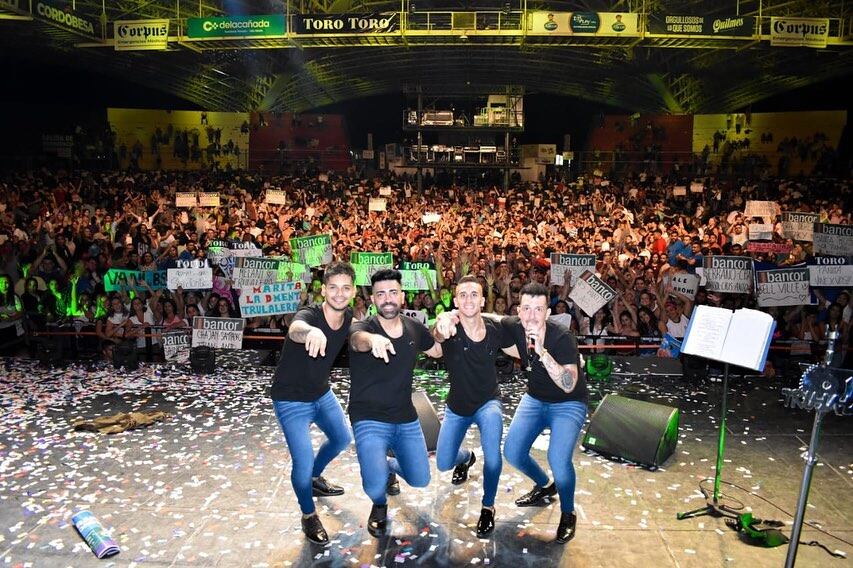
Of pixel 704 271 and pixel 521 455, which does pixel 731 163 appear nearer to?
pixel 704 271

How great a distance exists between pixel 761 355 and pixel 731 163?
88.7ft

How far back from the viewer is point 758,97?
110 feet

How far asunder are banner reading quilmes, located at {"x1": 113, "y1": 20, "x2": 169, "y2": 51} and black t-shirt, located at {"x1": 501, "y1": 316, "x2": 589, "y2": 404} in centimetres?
1911

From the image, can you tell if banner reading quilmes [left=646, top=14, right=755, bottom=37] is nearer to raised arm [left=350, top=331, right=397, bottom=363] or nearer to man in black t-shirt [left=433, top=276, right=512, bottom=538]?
man in black t-shirt [left=433, top=276, right=512, bottom=538]

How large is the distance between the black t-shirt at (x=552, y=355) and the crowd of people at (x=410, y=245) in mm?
3599

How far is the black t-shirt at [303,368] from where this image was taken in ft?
16.5

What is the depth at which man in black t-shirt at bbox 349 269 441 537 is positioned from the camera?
4.84 m

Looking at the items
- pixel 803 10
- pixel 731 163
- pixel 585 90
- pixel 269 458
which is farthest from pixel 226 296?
pixel 585 90

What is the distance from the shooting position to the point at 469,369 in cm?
512

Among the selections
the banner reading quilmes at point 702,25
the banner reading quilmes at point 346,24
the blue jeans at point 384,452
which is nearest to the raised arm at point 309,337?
the blue jeans at point 384,452

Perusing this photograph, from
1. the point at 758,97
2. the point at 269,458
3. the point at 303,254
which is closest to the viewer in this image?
the point at 269,458

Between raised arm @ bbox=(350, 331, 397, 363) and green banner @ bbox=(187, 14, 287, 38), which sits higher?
green banner @ bbox=(187, 14, 287, 38)

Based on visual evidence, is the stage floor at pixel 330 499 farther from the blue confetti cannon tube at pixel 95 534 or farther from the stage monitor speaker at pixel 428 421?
the stage monitor speaker at pixel 428 421

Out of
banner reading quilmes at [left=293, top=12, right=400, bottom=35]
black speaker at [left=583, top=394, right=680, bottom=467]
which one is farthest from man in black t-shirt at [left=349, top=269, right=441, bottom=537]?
banner reading quilmes at [left=293, top=12, right=400, bottom=35]
